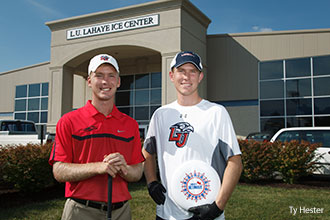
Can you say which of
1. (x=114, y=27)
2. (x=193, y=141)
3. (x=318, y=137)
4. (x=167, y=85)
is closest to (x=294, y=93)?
(x=167, y=85)

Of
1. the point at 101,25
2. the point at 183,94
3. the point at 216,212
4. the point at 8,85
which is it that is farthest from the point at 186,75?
the point at 8,85

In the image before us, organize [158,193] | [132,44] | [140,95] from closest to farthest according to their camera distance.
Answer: [158,193]
[132,44]
[140,95]

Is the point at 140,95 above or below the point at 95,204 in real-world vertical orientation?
above

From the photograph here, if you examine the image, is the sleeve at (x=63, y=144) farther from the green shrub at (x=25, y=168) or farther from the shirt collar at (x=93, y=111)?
the green shrub at (x=25, y=168)

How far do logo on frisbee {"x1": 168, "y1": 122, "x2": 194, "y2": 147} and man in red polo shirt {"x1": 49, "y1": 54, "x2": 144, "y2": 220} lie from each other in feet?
1.15

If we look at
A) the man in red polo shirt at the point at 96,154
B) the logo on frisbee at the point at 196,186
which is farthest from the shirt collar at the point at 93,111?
the logo on frisbee at the point at 196,186

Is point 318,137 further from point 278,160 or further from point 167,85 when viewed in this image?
point 167,85

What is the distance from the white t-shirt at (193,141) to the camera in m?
2.35

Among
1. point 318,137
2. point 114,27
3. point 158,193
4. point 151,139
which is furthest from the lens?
point 114,27

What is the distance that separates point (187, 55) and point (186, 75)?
0.17m

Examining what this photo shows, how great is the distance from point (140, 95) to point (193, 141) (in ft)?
60.7

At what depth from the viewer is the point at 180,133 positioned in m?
2.41

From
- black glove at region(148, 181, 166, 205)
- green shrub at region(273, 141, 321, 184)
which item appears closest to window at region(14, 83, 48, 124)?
green shrub at region(273, 141, 321, 184)

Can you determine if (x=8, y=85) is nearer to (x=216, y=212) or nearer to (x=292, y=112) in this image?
(x=292, y=112)
